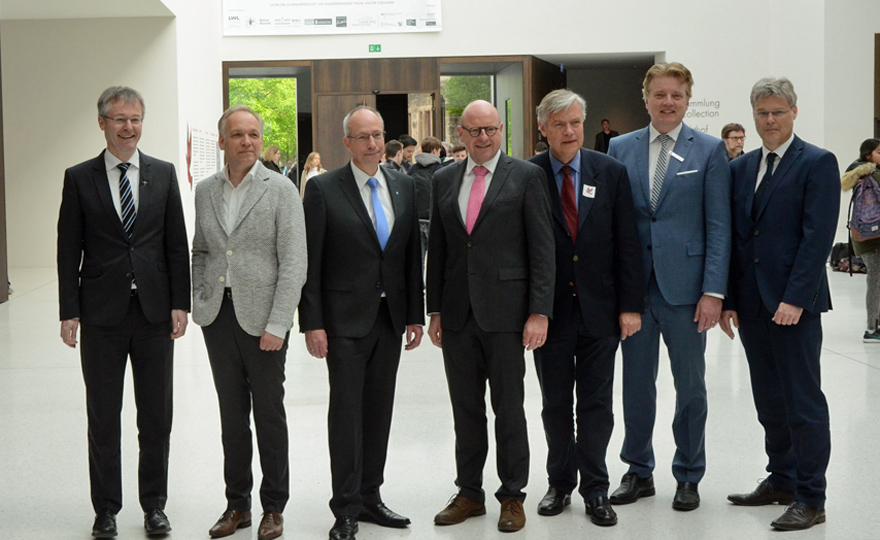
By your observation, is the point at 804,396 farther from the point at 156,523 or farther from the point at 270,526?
the point at 156,523

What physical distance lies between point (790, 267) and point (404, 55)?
15259mm

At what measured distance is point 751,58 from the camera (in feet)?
61.5

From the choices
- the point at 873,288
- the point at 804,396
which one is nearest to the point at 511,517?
the point at 804,396

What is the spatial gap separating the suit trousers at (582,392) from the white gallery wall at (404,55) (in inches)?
431

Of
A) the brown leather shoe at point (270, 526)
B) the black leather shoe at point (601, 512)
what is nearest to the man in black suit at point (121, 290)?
the brown leather shoe at point (270, 526)

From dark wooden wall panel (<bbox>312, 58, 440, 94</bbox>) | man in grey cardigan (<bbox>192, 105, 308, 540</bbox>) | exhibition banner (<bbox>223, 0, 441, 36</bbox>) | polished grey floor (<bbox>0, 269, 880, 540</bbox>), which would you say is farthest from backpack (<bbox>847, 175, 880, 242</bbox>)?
exhibition banner (<bbox>223, 0, 441, 36</bbox>)

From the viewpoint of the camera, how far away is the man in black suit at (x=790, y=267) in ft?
12.6

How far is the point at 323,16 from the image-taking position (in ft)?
59.6

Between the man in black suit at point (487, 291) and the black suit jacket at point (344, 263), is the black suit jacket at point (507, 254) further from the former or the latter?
the black suit jacket at point (344, 263)

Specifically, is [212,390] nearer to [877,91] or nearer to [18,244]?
[18,244]

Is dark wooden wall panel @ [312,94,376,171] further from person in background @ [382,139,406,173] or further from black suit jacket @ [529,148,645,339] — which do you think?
black suit jacket @ [529,148,645,339]

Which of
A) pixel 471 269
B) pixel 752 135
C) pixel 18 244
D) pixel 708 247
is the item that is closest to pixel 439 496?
pixel 471 269

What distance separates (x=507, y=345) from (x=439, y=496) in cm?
90

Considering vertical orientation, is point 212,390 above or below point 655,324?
below
